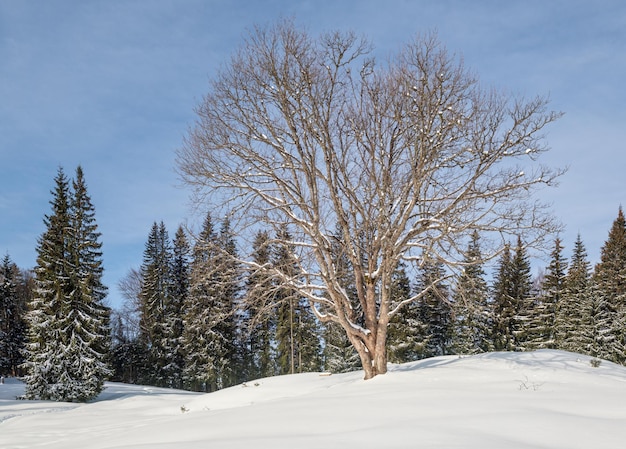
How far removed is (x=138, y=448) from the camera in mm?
5238

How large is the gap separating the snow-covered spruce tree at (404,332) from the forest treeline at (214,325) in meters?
0.08

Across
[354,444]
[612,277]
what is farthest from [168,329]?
[354,444]

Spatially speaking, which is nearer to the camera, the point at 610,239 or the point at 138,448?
the point at 138,448

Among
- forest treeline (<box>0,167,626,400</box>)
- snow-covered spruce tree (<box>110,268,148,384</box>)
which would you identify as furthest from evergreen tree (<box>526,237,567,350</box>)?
snow-covered spruce tree (<box>110,268,148,384</box>)

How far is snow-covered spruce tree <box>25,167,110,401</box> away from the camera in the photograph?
2667 cm

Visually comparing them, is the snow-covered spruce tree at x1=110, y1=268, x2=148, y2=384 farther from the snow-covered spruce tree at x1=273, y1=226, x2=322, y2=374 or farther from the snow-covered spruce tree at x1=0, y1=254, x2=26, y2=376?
the snow-covered spruce tree at x1=273, y1=226, x2=322, y2=374

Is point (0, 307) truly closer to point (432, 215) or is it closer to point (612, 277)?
point (432, 215)

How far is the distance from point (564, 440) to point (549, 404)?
229cm

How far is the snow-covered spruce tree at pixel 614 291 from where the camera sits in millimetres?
34969

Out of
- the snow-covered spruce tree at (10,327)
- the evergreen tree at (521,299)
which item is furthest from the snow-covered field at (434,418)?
the snow-covered spruce tree at (10,327)

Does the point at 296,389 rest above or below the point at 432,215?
below

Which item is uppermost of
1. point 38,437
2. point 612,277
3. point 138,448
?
point 612,277

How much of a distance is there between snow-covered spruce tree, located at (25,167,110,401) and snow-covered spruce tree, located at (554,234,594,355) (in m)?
32.6

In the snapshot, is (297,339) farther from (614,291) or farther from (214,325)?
(614,291)
